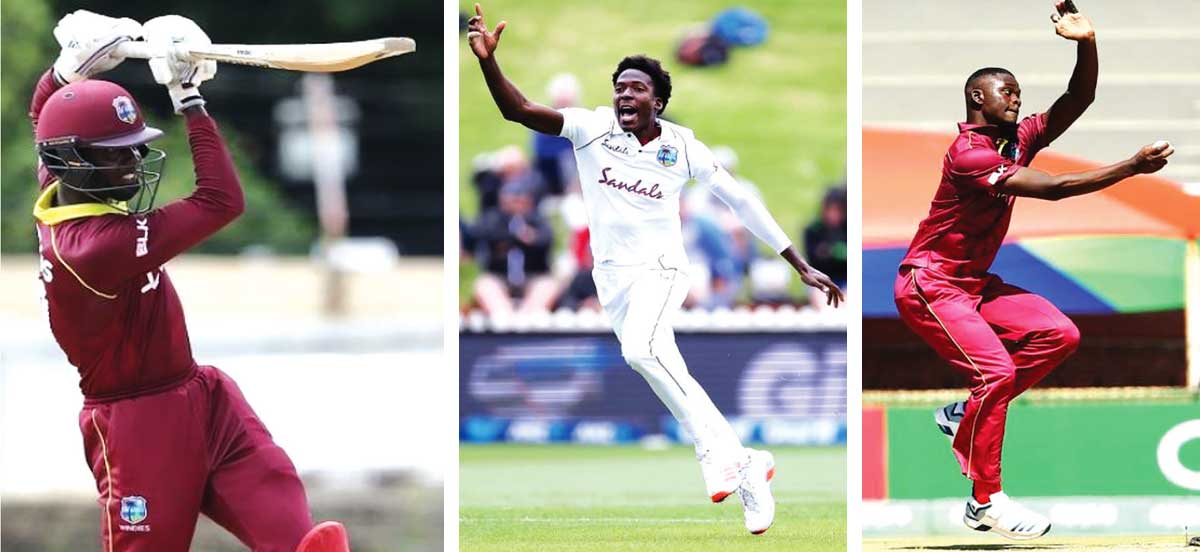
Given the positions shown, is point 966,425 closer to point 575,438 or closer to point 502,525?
point 502,525

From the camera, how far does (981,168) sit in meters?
7.04

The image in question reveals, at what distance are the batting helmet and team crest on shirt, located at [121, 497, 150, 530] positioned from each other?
0.97 meters

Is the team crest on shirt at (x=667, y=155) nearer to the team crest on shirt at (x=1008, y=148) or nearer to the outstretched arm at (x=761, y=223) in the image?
the outstretched arm at (x=761, y=223)

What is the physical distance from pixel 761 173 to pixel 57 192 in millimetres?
12304

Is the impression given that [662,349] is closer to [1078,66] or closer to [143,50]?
[1078,66]

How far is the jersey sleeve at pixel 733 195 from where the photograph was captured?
7.30m

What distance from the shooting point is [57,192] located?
6672 millimetres

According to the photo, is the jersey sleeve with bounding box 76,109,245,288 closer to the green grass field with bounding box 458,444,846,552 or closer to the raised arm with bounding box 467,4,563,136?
the raised arm with bounding box 467,4,563,136

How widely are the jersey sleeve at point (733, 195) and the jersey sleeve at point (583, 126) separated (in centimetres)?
36

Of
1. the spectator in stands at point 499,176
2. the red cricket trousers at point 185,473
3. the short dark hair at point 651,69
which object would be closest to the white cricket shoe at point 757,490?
the short dark hair at point 651,69

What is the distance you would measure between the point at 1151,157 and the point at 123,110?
3.43 metres

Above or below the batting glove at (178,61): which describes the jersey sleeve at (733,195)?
below

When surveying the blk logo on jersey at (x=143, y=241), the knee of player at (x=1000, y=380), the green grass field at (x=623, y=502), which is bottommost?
the green grass field at (x=623, y=502)

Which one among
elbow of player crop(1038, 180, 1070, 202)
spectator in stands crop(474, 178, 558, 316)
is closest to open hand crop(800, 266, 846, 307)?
elbow of player crop(1038, 180, 1070, 202)
